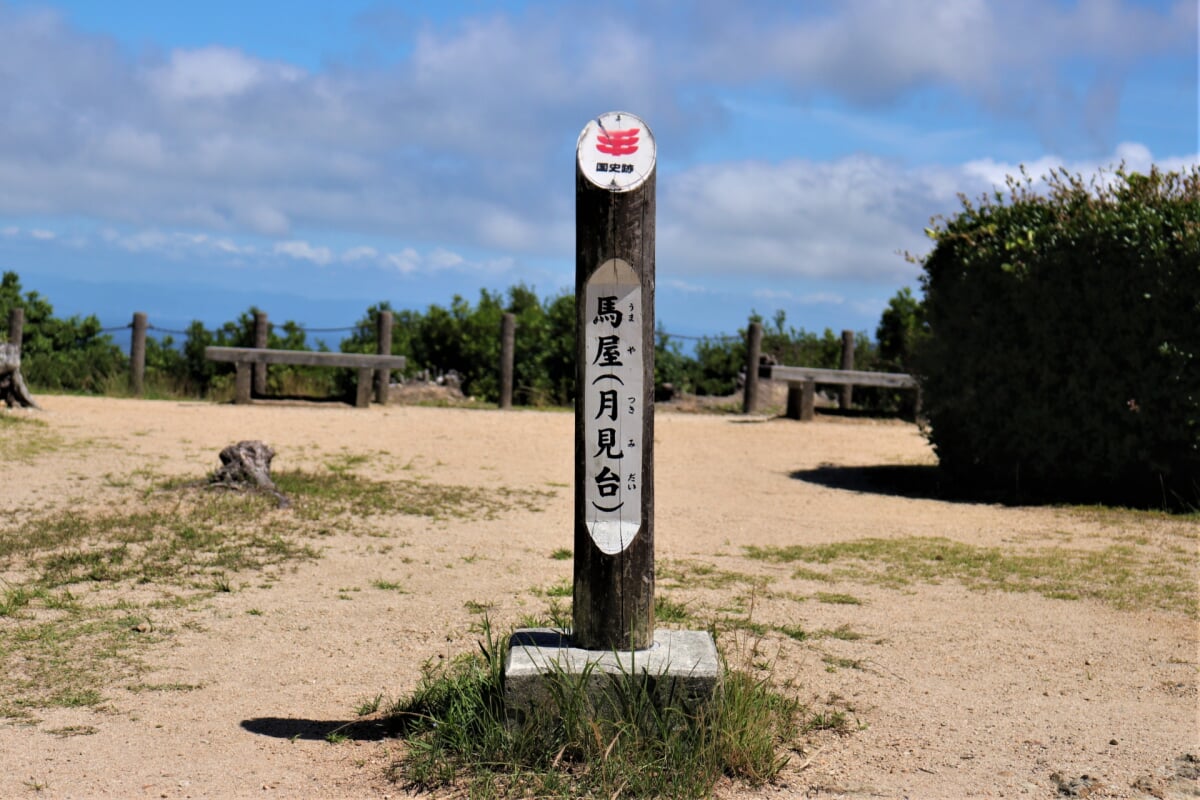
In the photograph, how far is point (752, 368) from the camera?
18969mm

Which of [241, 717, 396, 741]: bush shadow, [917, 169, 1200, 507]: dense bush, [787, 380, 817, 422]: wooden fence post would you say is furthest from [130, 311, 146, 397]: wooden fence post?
[241, 717, 396, 741]: bush shadow

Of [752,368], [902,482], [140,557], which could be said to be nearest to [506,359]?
[752,368]

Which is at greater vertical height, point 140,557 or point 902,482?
point 902,482

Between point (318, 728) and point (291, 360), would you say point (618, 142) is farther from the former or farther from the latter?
point (291, 360)

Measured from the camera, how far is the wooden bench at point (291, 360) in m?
16.7

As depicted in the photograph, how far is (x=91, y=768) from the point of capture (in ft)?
13.6

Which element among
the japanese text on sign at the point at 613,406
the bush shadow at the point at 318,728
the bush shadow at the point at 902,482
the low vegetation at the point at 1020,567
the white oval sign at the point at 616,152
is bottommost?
the bush shadow at the point at 318,728

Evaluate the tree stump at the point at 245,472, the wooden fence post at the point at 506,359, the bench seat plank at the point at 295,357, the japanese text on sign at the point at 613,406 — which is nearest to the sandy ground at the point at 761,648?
the tree stump at the point at 245,472

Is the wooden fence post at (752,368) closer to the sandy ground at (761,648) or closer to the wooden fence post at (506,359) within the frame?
the wooden fence post at (506,359)

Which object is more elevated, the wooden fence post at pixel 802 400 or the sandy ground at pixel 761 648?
the wooden fence post at pixel 802 400

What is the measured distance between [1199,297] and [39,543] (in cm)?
889

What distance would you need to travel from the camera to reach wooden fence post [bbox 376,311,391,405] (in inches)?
700

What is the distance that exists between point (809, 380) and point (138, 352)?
10.3 m

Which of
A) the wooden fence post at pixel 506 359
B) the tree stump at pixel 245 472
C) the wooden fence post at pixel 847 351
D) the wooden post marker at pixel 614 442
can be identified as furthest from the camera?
the wooden fence post at pixel 847 351
